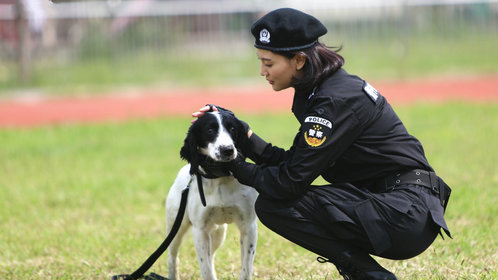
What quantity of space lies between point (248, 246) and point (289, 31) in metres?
1.27

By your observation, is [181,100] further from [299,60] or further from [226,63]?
[299,60]

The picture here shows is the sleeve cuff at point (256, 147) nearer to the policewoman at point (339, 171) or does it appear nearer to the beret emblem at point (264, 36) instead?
the policewoman at point (339, 171)

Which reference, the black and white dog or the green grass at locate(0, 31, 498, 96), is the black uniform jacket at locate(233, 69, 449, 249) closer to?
the black and white dog

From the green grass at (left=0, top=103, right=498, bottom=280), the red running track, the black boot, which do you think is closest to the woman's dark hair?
the black boot

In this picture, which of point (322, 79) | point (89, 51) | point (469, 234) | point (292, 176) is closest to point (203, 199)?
point (292, 176)

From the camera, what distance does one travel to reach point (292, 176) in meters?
3.56

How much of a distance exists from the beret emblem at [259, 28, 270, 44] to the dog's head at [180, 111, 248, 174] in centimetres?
47

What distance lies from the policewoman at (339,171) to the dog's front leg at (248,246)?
0.40 m

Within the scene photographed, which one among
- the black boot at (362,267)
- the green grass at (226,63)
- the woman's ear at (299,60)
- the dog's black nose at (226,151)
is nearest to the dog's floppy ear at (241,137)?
the dog's black nose at (226,151)

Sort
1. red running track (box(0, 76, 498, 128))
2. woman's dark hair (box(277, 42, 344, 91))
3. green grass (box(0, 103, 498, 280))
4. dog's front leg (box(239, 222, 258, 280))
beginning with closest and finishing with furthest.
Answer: woman's dark hair (box(277, 42, 344, 91)) → dog's front leg (box(239, 222, 258, 280)) → green grass (box(0, 103, 498, 280)) → red running track (box(0, 76, 498, 128))

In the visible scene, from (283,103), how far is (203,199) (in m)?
8.88

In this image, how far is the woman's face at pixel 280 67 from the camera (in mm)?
3652

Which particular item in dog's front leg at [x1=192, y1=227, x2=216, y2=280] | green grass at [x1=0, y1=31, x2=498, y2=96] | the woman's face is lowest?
green grass at [x1=0, y1=31, x2=498, y2=96]

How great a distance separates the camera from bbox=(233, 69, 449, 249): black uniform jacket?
350cm
